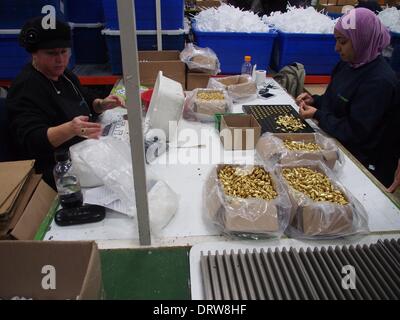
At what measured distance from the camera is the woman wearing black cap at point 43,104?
128 centimetres

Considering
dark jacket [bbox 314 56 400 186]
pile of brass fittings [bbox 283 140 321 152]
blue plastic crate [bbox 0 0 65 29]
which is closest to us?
pile of brass fittings [bbox 283 140 321 152]

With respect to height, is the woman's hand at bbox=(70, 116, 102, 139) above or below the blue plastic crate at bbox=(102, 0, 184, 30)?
below

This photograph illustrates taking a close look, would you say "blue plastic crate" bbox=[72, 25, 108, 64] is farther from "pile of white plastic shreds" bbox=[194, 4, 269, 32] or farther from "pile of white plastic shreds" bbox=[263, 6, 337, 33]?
"pile of white plastic shreds" bbox=[263, 6, 337, 33]

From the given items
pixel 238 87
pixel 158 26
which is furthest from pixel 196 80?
pixel 158 26

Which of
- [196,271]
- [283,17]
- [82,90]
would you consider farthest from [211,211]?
[283,17]

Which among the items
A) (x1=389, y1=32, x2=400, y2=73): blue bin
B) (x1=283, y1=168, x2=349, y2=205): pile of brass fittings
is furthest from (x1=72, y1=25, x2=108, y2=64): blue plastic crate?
(x1=389, y1=32, x2=400, y2=73): blue bin

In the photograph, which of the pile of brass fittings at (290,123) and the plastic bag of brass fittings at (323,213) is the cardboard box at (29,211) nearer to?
the plastic bag of brass fittings at (323,213)

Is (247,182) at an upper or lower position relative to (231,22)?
lower

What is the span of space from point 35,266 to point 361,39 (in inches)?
69.2

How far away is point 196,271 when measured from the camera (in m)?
0.91

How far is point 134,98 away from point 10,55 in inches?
82.8

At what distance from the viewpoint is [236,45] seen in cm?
242

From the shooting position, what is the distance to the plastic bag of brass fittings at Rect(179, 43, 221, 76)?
7.19 ft

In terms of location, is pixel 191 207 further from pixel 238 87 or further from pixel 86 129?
pixel 238 87
